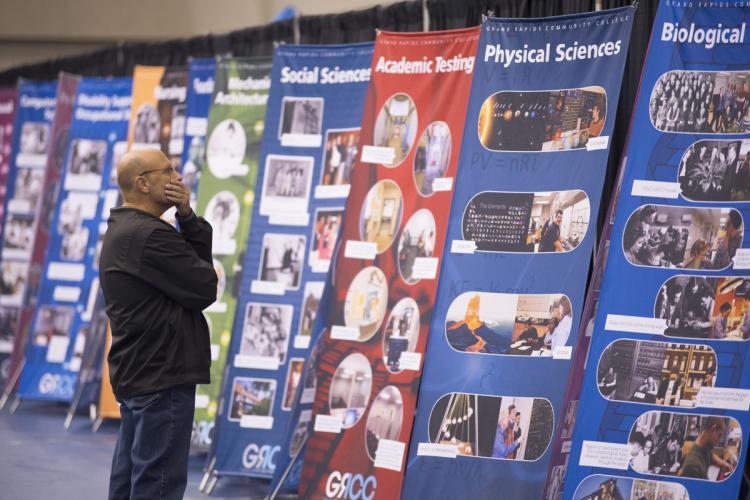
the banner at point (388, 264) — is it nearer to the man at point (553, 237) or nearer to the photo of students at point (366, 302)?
the photo of students at point (366, 302)

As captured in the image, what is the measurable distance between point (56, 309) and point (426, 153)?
15.1ft

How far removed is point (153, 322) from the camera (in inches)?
162

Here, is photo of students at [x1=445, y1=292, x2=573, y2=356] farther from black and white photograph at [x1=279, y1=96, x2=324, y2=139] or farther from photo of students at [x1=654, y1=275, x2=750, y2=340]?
black and white photograph at [x1=279, y1=96, x2=324, y2=139]

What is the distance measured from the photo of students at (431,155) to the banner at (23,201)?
5.16m

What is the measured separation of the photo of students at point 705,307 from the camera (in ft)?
14.3

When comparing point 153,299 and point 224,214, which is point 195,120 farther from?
point 153,299

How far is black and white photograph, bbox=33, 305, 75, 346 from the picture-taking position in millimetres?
8961

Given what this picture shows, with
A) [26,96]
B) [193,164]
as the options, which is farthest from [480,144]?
[26,96]

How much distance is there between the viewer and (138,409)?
411 cm

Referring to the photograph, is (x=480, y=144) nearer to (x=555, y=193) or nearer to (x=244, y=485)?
(x=555, y=193)
